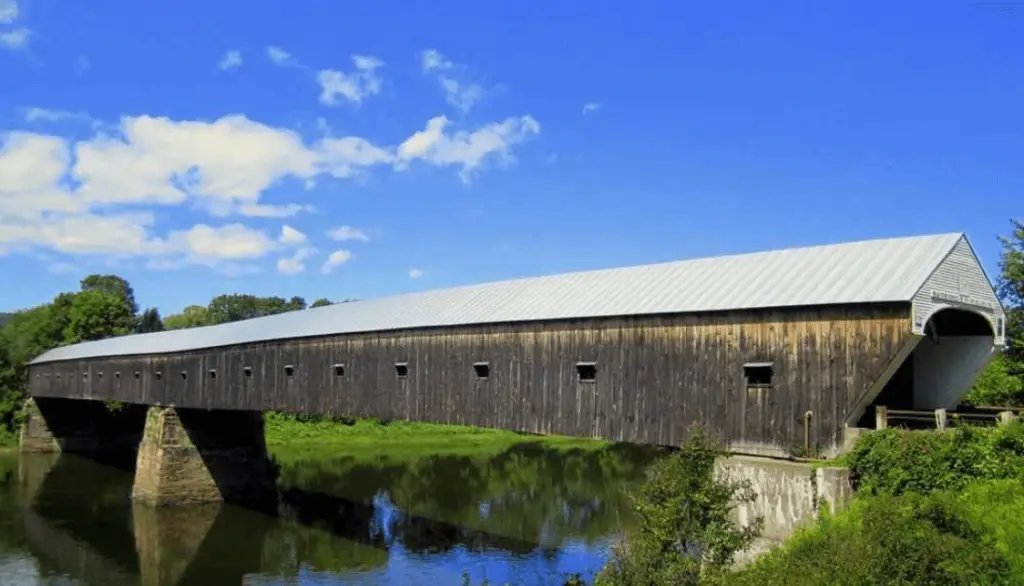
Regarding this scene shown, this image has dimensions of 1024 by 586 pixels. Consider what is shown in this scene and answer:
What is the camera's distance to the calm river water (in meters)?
22.1

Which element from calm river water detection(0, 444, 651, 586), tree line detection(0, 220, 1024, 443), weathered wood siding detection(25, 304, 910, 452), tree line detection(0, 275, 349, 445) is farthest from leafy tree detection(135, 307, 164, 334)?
weathered wood siding detection(25, 304, 910, 452)

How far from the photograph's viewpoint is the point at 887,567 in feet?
31.3

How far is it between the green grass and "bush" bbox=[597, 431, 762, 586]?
36521mm

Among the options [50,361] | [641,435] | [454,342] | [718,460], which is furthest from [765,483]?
[50,361]

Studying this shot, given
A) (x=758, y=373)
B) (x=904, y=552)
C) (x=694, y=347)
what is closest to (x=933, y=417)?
(x=758, y=373)

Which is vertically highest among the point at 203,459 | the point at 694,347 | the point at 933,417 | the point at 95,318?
the point at 95,318

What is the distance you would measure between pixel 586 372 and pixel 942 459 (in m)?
6.50

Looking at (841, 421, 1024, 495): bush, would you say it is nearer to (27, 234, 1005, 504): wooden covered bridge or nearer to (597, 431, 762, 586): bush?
(27, 234, 1005, 504): wooden covered bridge

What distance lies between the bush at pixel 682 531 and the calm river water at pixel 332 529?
742 cm

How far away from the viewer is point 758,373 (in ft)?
43.7

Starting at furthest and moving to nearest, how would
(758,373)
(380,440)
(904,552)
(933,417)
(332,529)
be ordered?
(380,440) < (332,529) < (758,373) < (933,417) < (904,552)

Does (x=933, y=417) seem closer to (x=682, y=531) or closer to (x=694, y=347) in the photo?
(x=694, y=347)

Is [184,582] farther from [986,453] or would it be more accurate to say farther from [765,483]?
[986,453]

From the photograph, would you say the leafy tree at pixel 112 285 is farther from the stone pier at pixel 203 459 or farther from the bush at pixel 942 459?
Answer: the bush at pixel 942 459
